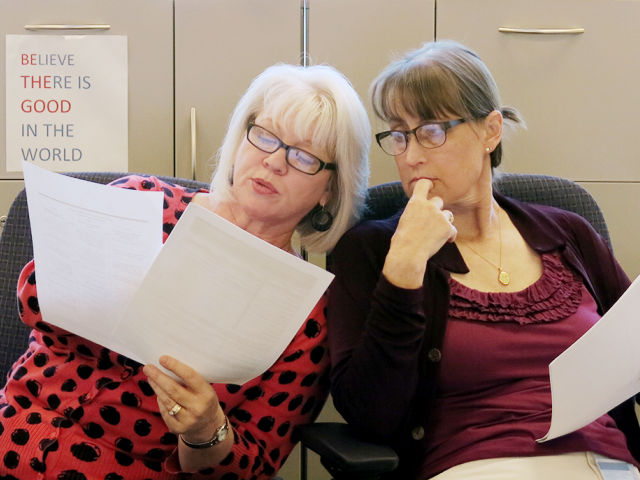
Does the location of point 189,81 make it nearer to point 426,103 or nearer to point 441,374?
point 426,103

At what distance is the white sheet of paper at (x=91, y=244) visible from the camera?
0.84 meters

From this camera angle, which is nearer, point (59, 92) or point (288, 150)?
point (288, 150)

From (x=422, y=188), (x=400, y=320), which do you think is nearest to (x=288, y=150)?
(x=422, y=188)

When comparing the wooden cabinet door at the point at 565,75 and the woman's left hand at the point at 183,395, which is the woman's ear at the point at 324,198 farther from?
the wooden cabinet door at the point at 565,75

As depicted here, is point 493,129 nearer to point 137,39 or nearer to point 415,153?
point 415,153

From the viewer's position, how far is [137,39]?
1.76 metres

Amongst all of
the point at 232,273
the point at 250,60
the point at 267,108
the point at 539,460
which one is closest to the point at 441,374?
the point at 539,460

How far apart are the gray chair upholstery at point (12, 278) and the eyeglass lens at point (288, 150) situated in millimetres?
503

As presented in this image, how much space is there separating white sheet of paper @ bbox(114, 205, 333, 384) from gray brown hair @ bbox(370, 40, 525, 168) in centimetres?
47

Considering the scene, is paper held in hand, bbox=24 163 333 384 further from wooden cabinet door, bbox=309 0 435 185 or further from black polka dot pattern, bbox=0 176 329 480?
wooden cabinet door, bbox=309 0 435 185

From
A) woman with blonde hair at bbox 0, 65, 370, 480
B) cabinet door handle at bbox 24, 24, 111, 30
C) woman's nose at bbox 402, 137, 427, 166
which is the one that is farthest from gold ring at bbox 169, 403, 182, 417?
cabinet door handle at bbox 24, 24, 111, 30

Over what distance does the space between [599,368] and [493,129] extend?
53 centimetres

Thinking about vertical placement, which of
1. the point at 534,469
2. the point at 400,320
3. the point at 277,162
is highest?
the point at 277,162

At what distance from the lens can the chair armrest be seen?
2.81 ft
